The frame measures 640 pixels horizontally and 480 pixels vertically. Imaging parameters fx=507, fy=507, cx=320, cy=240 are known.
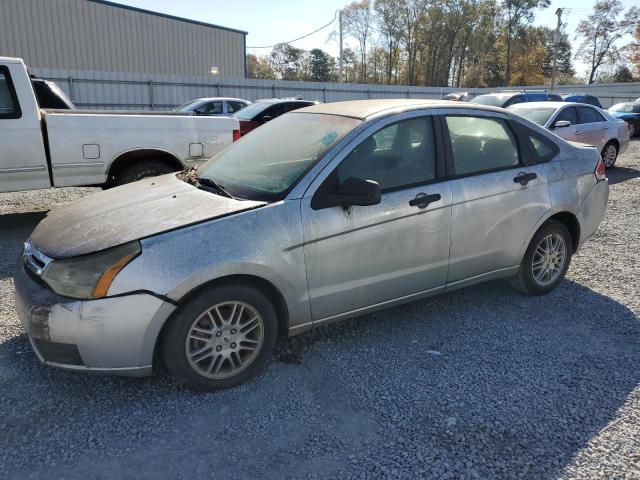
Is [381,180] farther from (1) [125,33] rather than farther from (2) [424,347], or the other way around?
(1) [125,33]

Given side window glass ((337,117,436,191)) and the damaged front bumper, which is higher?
side window glass ((337,117,436,191))

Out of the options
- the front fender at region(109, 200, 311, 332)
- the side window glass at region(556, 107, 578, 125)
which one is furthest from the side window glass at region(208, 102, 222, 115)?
the front fender at region(109, 200, 311, 332)

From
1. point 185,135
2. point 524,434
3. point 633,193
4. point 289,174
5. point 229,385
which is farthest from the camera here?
point 633,193

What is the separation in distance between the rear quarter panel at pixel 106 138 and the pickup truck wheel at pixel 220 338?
4.40 meters

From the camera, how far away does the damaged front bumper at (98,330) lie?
2.65 m

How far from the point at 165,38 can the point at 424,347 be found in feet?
100

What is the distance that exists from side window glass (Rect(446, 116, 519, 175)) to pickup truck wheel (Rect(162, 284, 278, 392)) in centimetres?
183

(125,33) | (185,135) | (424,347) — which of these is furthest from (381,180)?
(125,33)

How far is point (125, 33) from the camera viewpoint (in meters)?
28.4

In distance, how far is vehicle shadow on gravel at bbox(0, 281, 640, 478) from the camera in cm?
249

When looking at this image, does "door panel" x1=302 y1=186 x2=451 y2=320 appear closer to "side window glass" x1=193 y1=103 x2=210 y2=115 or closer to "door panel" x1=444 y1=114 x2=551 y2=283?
"door panel" x1=444 y1=114 x2=551 y2=283

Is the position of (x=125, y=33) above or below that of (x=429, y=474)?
above

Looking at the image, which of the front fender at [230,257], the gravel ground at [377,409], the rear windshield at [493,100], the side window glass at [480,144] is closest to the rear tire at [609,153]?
the rear windshield at [493,100]

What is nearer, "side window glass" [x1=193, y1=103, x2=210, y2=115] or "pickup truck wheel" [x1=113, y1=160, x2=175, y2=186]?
"pickup truck wheel" [x1=113, y1=160, x2=175, y2=186]
